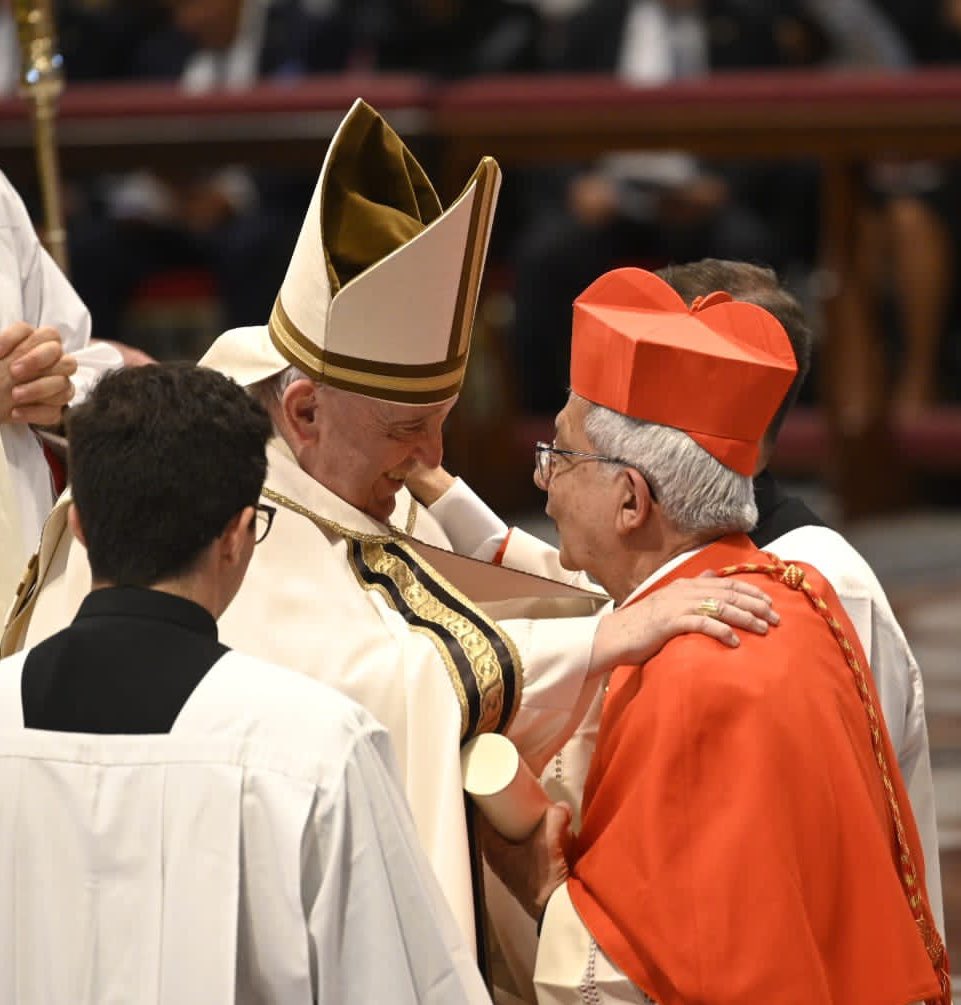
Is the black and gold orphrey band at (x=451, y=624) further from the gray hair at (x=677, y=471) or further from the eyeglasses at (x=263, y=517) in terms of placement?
the gray hair at (x=677, y=471)

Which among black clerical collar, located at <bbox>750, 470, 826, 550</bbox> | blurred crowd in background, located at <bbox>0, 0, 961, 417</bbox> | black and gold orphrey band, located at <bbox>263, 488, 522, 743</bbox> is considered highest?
black and gold orphrey band, located at <bbox>263, 488, 522, 743</bbox>

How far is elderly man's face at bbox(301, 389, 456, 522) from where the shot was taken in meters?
2.90

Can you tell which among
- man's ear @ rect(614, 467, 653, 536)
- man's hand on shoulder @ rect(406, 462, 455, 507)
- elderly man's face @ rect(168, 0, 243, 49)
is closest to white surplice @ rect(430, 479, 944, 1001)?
man's hand on shoulder @ rect(406, 462, 455, 507)

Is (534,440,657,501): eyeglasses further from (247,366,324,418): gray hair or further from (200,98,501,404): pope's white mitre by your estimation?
(247,366,324,418): gray hair

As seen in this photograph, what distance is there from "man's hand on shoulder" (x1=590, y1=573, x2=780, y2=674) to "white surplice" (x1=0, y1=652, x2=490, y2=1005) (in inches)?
26.2

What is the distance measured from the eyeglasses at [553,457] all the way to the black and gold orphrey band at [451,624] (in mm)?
204

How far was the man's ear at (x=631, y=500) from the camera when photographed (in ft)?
9.27

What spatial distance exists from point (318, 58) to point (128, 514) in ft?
24.4

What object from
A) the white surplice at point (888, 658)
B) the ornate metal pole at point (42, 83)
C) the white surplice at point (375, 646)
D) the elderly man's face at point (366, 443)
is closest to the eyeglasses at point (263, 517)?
the white surplice at point (375, 646)

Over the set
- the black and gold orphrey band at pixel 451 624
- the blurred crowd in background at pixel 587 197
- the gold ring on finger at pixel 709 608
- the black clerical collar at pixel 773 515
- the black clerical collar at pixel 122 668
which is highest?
the black clerical collar at pixel 122 668

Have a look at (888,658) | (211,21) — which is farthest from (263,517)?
(211,21)

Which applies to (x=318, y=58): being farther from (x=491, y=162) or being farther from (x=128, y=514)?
(x=128, y=514)

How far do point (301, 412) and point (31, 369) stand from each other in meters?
0.56

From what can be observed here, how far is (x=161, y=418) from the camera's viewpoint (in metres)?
2.19
